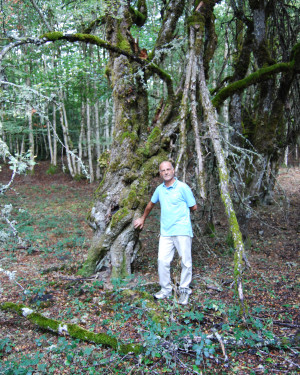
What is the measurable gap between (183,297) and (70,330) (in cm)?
153

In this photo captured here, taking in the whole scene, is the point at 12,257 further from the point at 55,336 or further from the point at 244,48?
the point at 244,48

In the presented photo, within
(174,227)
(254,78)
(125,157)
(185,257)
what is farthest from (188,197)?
(254,78)

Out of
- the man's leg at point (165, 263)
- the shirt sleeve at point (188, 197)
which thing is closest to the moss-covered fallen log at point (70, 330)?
the man's leg at point (165, 263)

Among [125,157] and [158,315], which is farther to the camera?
[125,157]

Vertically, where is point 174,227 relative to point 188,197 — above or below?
below

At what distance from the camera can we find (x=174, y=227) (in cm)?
432

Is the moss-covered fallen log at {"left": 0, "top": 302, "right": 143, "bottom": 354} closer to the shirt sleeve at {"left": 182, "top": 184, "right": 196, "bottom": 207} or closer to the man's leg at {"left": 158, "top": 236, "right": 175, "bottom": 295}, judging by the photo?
the man's leg at {"left": 158, "top": 236, "right": 175, "bottom": 295}

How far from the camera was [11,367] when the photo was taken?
9.63 feet

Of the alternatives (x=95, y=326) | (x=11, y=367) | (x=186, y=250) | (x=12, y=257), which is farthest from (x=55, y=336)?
(x=12, y=257)

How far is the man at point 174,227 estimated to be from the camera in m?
4.27

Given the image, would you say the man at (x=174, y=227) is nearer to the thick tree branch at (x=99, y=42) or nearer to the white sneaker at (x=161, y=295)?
the white sneaker at (x=161, y=295)

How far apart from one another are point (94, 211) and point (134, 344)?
8.77ft

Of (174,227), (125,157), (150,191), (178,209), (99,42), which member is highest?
Answer: (99,42)

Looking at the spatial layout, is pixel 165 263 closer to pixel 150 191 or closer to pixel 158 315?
pixel 158 315
